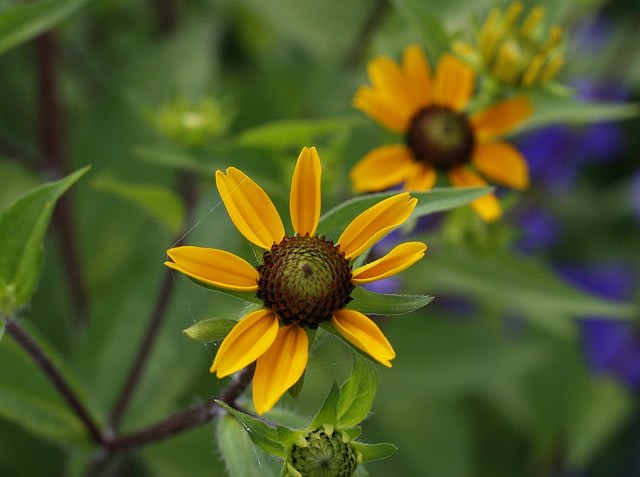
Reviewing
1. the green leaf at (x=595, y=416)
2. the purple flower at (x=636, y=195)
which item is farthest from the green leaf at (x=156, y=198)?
the purple flower at (x=636, y=195)

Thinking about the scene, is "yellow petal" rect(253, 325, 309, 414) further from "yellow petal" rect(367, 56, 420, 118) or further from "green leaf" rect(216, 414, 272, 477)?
"yellow petal" rect(367, 56, 420, 118)

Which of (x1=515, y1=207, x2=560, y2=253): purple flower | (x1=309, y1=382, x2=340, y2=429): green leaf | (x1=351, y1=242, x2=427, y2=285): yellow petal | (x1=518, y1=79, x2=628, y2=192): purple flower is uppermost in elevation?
(x1=351, y1=242, x2=427, y2=285): yellow petal

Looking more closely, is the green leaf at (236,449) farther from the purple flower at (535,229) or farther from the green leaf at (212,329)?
the purple flower at (535,229)

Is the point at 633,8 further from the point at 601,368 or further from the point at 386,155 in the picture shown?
the point at 386,155

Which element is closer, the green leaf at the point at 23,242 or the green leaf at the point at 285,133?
the green leaf at the point at 23,242

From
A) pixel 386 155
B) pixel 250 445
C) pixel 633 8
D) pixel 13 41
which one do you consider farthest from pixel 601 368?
pixel 13 41

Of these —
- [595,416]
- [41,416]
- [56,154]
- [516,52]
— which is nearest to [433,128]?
[516,52]

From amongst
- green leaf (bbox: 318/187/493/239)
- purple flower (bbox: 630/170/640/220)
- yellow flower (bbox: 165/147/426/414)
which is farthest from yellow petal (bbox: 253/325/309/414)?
purple flower (bbox: 630/170/640/220)
